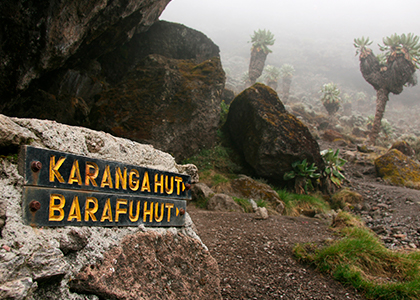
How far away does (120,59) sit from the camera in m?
Answer: 9.50

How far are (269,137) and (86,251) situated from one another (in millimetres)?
7136

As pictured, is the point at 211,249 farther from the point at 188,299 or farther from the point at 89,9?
the point at 89,9

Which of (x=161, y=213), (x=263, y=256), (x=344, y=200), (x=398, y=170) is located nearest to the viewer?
(x=161, y=213)

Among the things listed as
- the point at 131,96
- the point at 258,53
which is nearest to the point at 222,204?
the point at 131,96

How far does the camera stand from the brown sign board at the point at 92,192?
5.35 ft

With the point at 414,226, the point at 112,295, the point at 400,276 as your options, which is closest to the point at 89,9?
the point at 112,295

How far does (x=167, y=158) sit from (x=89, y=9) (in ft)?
14.4

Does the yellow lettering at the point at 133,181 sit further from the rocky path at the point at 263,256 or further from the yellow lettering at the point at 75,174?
the rocky path at the point at 263,256

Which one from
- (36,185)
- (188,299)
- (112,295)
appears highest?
(36,185)

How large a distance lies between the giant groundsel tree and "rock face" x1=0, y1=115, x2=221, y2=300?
2014 centimetres

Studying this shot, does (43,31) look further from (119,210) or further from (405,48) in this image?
(405,48)

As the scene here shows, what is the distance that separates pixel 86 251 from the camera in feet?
5.90

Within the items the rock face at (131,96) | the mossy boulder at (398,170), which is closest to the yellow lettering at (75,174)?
the rock face at (131,96)

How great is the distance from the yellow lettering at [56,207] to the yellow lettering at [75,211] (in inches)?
2.3
